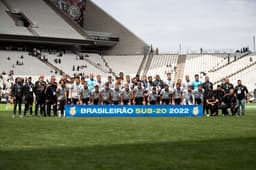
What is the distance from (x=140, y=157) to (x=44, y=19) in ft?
212

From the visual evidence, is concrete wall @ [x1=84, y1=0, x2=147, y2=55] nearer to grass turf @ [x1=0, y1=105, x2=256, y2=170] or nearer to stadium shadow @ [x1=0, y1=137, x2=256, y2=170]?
grass turf @ [x1=0, y1=105, x2=256, y2=170]

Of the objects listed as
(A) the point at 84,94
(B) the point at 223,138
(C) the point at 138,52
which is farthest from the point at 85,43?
(B) the point at 223,138

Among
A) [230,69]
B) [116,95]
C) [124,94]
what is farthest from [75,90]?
[230,69]

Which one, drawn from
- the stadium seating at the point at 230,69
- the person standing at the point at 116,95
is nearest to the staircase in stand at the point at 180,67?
the stadium seating at the point at 230,69

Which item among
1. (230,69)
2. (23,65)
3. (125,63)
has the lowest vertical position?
(230,69)

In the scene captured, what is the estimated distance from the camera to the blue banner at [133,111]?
893 inches

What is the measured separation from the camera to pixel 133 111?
23.4 metres

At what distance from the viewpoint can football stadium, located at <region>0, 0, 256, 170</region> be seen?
8945 millimetres

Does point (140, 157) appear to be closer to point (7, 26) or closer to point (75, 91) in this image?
point (75, 91)

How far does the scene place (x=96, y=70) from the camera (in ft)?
220

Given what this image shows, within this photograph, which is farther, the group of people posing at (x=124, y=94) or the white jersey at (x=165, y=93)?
the white jersey at (x=165, y=93)

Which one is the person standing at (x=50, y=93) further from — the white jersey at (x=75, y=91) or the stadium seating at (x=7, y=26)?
the stadium seating at (x=7, y=26)

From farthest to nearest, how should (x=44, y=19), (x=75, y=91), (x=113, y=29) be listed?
(x=113, y=29) < (x=44, y=19) < (x=75, y=91)

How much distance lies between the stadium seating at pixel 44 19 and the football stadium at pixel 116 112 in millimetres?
251
